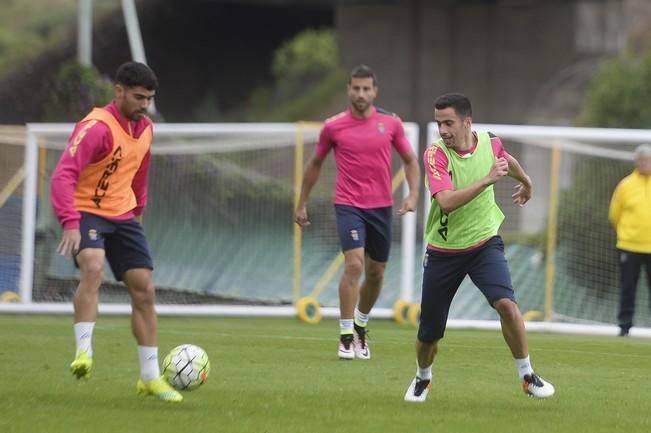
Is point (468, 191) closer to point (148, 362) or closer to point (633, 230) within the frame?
point (148, 362)

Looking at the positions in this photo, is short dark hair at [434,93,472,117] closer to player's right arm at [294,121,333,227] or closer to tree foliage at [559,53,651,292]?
player's right arm at [294,121,333,227]

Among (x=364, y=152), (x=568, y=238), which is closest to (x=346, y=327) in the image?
(x=364, y=152)

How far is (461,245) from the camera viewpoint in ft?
29.3

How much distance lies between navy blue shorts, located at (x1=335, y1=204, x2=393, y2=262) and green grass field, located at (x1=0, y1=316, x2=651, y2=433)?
35.9 inches

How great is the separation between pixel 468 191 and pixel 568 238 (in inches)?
416

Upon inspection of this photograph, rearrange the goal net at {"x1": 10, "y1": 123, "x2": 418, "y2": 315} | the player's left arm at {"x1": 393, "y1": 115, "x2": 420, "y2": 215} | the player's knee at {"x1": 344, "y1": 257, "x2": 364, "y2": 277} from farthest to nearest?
1. the goal net at {"x1": 10, "y1": 123, "x2": 418, "y2": 315}
2. the player's left arm at {"x1": 393, "y1": 115, "x2": 420, "y2": 215}
3. the player's knee at {"x1": 344, "y1": 257, "x2": 364, "y2": 277}

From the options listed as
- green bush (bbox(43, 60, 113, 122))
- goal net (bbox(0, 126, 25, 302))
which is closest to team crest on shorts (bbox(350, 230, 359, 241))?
goal net (bbox(0, 126, 25, 302))

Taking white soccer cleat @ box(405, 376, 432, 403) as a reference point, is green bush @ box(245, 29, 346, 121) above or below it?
above

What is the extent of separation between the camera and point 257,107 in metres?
38.5

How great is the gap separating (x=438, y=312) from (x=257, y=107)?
2998cm

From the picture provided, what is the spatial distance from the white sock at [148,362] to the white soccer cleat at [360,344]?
3.20 m

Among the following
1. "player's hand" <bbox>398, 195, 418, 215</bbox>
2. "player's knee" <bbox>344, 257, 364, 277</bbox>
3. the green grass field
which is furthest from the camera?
"player's hand" <bbox>398, 195, 418, 215</bbox>

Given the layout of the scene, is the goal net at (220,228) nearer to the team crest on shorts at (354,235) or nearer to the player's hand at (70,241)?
the team crest on shorts at (354,235)

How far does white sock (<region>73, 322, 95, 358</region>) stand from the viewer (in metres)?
9.18
